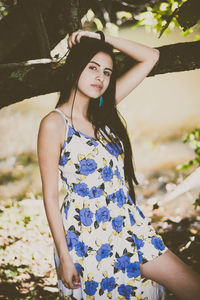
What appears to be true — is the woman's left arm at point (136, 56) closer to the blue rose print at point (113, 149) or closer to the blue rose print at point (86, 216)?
the blue rose print at point (113, 149)

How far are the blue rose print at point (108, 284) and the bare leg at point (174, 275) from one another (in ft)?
0.62

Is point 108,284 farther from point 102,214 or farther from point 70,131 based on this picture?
point 70,131

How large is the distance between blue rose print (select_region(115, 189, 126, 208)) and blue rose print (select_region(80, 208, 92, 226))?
0.63 ft

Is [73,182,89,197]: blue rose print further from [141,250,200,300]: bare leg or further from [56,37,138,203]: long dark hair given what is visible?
[141,250,200,300]: bare leg

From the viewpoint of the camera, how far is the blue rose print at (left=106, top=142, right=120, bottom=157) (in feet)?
5.95

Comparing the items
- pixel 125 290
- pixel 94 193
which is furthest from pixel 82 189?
pixel 125 290

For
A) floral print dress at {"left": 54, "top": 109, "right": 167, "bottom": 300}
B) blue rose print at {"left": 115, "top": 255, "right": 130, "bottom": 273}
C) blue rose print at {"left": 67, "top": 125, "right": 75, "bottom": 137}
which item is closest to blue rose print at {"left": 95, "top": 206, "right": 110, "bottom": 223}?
floral print dress at {"left": 54, "top": 109, "right": 167, "bottom": 300}

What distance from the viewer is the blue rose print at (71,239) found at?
1615 millimetres

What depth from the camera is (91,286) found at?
1.59 m

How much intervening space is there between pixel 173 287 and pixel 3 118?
5.30 metres

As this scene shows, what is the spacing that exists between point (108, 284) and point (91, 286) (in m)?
0.10

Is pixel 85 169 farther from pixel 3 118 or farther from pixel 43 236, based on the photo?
pixel 3 118

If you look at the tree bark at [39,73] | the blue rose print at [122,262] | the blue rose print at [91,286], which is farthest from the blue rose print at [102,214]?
the tree bark at [39,73]

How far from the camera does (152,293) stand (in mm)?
1731
